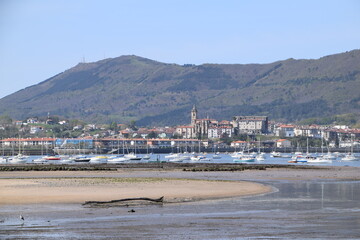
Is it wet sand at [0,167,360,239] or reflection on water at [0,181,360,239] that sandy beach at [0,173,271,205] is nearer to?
wet sand at [0,167,360,239]

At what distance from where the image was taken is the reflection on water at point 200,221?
29422 mm

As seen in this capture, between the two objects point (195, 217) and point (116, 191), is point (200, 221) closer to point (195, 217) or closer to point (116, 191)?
point (195, 217)

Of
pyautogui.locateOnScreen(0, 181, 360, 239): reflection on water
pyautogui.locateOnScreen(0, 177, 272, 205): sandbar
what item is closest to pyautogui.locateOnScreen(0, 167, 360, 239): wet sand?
pyautogui.locateOnScreen(0, 181, 360, 239): reflection on water

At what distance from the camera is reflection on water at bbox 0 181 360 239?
1158 inches

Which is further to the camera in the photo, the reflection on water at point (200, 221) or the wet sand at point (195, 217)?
the wet sand at point (195, 217)

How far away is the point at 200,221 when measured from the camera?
33094 millimetres

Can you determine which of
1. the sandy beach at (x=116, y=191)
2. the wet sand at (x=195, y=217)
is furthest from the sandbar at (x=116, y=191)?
the wet sand at (x=195, y=217)

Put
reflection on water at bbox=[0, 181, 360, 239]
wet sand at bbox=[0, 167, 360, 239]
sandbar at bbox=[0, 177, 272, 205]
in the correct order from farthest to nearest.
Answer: sandbar at bbox=[0, 177, 272, 205]
wet sand at bbox=[0, 167, 360, 239]
reflection on water at bbox=[0, 181, 360, 239]

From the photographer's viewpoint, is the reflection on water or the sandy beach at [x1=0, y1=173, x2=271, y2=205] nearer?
the reflection on water

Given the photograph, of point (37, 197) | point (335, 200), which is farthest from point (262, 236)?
point (37, 197)

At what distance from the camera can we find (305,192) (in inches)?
1975

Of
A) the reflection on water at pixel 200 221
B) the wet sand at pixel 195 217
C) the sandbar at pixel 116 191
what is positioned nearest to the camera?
the reflection on water at pixel 200 221

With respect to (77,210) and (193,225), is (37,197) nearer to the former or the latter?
(77,210)

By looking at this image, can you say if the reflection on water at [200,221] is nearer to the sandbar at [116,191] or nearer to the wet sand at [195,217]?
the wet sand at [195,217]
